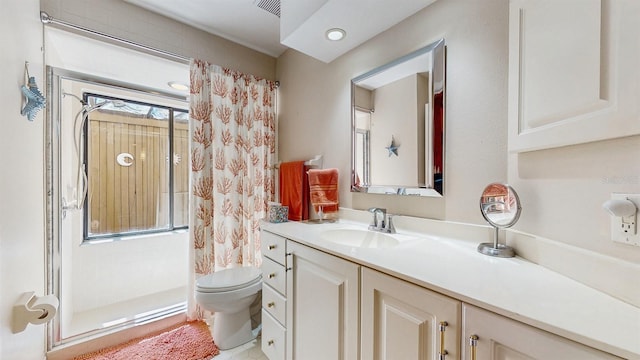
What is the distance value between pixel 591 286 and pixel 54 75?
113 inches

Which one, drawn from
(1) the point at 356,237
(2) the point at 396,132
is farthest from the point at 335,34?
(1) the point at 356,237

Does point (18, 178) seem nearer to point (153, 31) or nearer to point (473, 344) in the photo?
point (153, 31)

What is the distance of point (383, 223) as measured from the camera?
1375 mm

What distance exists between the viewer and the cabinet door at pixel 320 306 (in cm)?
Answer: 96

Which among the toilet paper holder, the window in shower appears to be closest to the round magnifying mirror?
the toilet paper holder

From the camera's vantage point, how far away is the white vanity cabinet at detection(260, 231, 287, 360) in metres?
1.34

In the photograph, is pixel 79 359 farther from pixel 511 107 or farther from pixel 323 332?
pixel 511 107

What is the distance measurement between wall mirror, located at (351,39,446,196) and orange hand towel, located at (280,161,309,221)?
0.43 metres

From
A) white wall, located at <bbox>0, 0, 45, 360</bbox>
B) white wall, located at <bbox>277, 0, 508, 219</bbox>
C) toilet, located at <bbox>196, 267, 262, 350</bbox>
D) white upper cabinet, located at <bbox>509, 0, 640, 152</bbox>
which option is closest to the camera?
white upper cabinet, located at <bbox>509, 0, 640, 152</bbox>

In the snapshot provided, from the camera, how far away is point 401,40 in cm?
138

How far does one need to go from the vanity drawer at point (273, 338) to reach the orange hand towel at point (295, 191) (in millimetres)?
707

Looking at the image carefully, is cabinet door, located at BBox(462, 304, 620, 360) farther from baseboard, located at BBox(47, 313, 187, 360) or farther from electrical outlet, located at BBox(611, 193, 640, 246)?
baseboard, located at BBox(47, 313, 187, 360)

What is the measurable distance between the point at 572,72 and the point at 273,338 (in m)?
1.78

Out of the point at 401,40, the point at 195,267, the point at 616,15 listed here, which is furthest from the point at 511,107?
the point at 195,267
